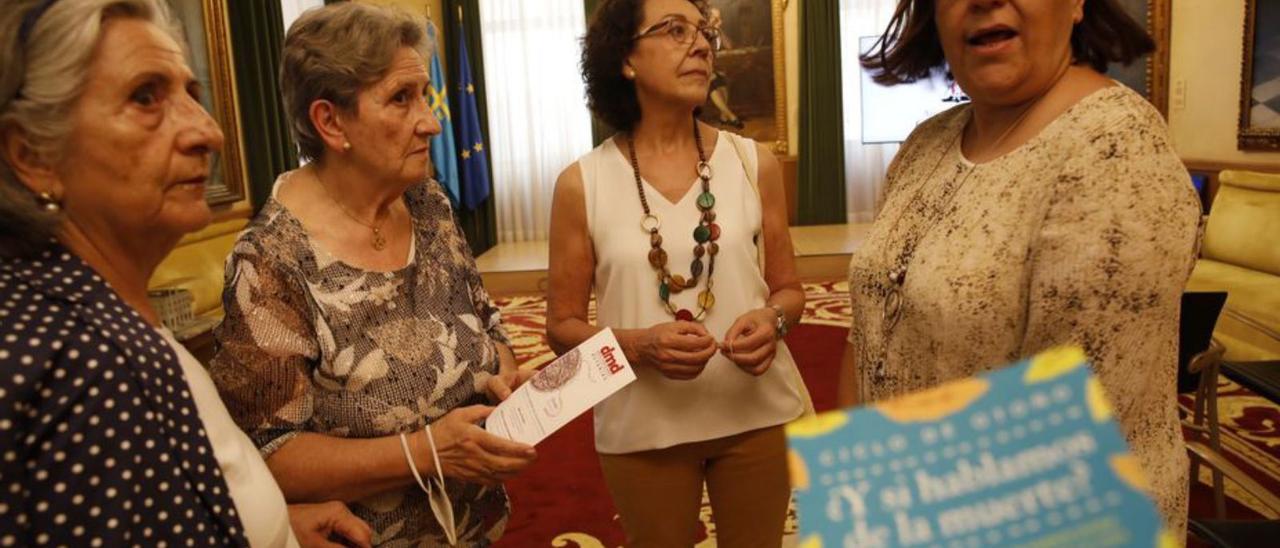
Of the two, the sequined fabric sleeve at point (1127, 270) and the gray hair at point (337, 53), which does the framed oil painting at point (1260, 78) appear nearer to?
the sequined fabric sleeve at point (1127, 270)

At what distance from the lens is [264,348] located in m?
1.42

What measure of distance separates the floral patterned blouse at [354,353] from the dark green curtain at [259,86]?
16.3ft

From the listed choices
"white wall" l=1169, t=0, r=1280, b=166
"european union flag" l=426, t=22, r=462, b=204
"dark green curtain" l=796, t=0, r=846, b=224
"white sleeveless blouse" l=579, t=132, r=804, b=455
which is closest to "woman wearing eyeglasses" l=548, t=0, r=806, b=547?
"white sleeveless blouse" l=579, t=132, r=804, b=455

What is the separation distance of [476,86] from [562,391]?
905cm

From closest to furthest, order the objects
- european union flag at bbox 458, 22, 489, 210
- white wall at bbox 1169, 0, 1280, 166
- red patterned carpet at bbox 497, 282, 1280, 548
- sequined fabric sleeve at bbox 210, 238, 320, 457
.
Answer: sequined fabric sleeve at bbox 210, 238, 320, 457 < red patterned carpet at bbox 497, 282, 1280, 548 < white wall at bbox 1169, 0, 1280, 166 < european union flag at bbox 458, 22, 489, 210

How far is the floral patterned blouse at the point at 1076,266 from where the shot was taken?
1.00 metres

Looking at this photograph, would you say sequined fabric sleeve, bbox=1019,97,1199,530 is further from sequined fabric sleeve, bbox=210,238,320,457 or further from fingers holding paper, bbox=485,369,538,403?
sequined fabric sleeve, bbox=210,238,320,457

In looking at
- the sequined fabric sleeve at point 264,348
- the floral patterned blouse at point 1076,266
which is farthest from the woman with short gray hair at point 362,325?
the floral patterned blouse at point 1076,266

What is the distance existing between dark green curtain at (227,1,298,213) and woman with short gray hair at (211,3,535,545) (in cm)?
489

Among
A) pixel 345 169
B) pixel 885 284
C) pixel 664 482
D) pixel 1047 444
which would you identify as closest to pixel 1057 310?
pixel 885 284

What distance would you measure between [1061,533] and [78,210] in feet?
3.60

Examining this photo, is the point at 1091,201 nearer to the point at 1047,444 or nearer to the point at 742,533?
the point at 1047,444

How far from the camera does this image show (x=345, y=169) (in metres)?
1.64

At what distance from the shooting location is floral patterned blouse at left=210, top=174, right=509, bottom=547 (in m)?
1.43
